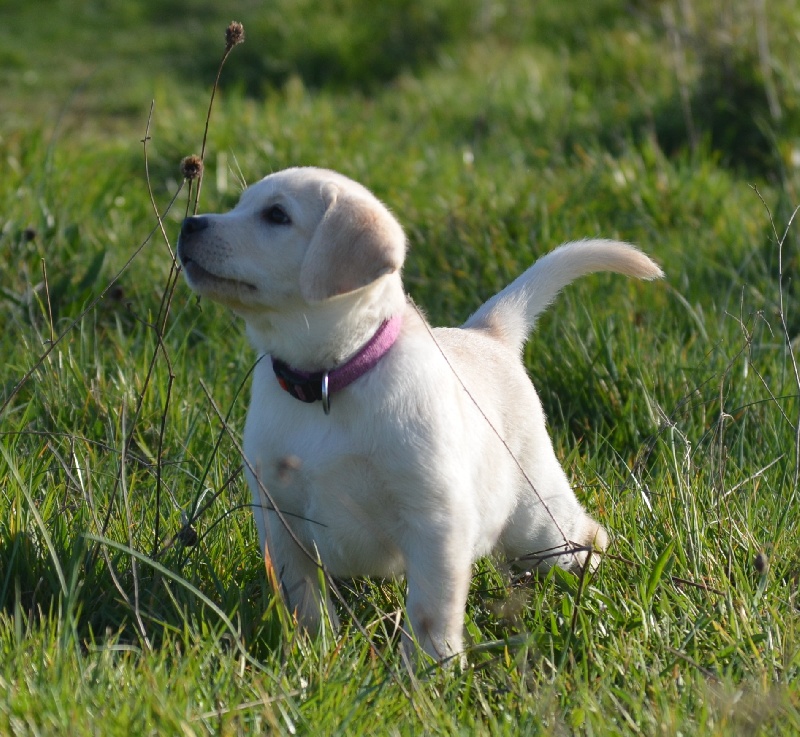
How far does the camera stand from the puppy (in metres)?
2.23

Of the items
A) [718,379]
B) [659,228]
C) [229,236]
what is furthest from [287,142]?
[229,236]

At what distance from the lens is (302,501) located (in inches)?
92.8

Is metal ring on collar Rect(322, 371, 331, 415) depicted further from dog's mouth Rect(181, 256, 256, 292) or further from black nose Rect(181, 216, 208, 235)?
black nose Rect(181, 216, 208, 235)

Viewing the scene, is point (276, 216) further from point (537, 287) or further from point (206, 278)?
point (537, 287)

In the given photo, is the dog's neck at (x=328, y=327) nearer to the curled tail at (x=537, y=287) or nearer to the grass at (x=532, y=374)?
the grass at (x=532, y=374)

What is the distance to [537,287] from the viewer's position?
2.86 metres

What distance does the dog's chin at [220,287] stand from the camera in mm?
2275

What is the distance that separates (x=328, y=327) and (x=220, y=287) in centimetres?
23

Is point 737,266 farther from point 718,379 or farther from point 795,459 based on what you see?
point 795,459

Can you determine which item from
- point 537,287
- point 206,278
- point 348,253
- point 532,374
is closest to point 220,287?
point 206,278

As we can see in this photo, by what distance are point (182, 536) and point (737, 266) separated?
2598 millimetres

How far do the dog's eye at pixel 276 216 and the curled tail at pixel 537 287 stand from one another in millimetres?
703

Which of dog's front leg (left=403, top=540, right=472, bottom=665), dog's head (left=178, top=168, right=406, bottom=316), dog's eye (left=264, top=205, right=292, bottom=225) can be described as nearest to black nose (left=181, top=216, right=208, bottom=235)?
dog's head (left=178, top=168, right=406, bottom=316)

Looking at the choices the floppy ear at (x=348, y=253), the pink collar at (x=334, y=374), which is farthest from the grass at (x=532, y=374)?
the floppy ear at (x=348, y=253)
